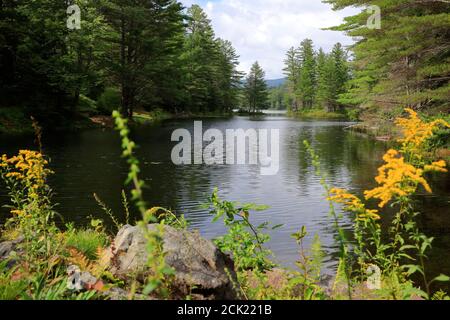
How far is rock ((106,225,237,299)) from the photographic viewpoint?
4.47 meters

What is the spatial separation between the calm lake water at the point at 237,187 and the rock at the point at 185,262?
3.62 meters

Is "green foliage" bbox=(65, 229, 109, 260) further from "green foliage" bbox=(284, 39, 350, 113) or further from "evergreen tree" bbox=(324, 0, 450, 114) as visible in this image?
"green foliage" bbox=(284, 39, 350, 113)

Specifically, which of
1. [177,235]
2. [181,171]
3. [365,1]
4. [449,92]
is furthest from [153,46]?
[177,235]

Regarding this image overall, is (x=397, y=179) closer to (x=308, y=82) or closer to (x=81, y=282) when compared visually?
(x=81, y=282)

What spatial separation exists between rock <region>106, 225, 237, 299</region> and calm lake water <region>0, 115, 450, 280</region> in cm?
362

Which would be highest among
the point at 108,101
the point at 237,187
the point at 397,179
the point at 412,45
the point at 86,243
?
the point at 412,45

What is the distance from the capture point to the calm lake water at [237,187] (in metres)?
10.3

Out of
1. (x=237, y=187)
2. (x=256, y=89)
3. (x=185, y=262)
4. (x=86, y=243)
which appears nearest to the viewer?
(x=185, y=262)

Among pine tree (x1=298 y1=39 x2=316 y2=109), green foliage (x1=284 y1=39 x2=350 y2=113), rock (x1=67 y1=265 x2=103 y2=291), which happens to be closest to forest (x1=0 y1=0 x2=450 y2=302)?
rock (x1=67 y1=265 x2=103 y2=291)

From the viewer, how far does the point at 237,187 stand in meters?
15.3

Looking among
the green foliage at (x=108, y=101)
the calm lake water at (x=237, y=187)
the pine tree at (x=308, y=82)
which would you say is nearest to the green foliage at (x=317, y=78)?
the pine tree at (x=308, y=82)

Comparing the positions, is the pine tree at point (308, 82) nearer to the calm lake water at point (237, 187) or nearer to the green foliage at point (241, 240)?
the calm lake water at point (237, 187)

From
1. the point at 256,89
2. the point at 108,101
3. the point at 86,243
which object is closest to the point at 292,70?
the point at 256,89

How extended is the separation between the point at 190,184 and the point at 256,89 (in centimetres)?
10334
